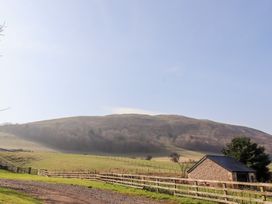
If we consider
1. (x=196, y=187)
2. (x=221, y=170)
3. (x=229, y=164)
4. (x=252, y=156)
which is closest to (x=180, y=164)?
(x=252, y=156)

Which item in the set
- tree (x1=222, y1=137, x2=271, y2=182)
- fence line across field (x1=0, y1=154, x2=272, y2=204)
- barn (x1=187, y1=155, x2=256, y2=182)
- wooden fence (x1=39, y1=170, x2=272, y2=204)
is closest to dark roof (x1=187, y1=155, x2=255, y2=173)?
barn (x1=187, y1=155, x2=256, y2=182)

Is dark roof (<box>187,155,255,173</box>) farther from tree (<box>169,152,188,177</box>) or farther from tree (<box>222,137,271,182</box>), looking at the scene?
tree (<box>222,137,271,182</box>)

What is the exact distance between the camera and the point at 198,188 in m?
28.0

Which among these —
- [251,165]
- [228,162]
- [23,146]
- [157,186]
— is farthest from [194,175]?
[23,146]

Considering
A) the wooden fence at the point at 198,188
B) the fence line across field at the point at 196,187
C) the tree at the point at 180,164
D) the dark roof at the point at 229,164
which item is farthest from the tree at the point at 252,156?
the wooden fence at the point at 198,188

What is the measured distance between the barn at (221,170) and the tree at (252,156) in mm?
10116

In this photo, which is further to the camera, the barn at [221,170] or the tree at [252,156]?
the tree at [252,156]

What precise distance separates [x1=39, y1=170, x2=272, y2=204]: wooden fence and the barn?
1803 centimetres

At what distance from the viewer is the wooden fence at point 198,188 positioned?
21409mm

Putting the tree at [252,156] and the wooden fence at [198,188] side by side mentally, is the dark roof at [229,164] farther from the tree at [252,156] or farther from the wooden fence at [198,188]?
the wooden fence at [198,188]

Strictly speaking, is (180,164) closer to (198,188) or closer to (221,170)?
(221,170)

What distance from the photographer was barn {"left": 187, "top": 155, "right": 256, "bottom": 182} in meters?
56.5

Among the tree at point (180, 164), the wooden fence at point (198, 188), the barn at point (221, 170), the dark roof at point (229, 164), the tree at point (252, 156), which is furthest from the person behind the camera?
the tree at point (180, 164)

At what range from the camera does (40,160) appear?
10850 centimetres
